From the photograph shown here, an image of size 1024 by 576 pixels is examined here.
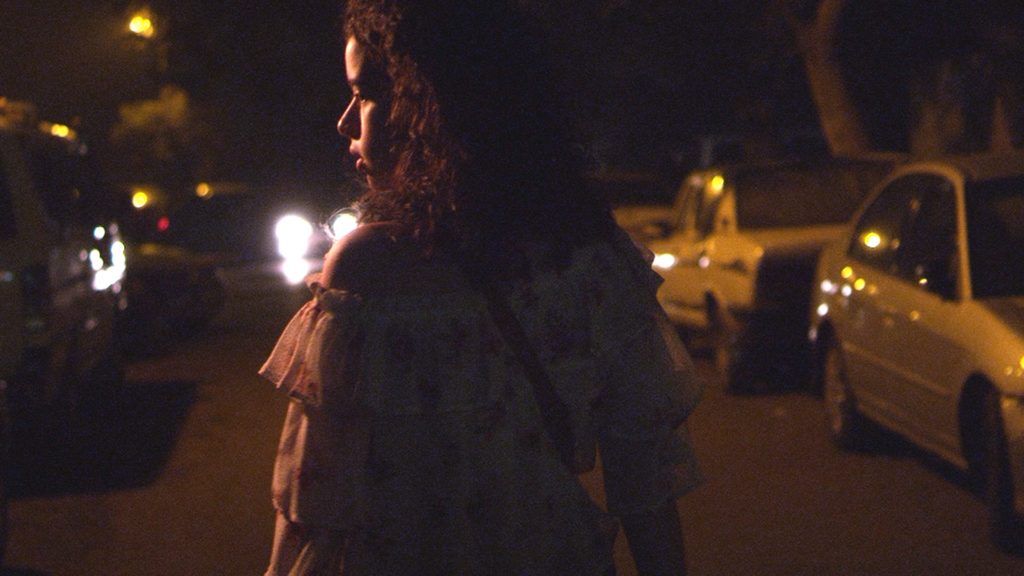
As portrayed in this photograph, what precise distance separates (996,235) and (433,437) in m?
5.47

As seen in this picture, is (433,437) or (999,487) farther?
(999,487)

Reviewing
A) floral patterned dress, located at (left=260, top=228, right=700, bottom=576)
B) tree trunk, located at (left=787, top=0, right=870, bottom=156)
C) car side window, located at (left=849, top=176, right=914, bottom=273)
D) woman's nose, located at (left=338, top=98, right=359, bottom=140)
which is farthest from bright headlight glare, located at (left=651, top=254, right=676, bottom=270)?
floral patterned dress, located at (left=260, top=228, right=700, bottom=576)

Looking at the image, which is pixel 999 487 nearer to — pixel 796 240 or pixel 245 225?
pixel 796 240

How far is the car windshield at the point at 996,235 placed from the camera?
7117 mm

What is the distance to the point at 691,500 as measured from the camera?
25.2 feet

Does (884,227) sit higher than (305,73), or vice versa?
(305,73)

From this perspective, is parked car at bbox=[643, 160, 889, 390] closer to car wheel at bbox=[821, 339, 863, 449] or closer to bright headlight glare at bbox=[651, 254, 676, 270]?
bright headlight glare at bbox=[651, 254, 676, 270]

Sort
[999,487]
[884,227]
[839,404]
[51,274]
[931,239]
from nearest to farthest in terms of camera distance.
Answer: [999,487] < [931,239] < [884,227] < [839,404] < [51,274]

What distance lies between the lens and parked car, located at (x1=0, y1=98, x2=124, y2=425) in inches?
331

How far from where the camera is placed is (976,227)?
739cm

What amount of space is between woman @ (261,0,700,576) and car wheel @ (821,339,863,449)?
20.6ft

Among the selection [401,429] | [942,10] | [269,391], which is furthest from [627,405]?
[942,10]

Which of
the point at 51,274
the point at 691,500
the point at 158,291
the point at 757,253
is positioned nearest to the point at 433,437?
the point at 691,500

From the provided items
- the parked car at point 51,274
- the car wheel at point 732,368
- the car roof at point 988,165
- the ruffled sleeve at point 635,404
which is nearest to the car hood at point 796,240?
the car wheel at point 732,368
